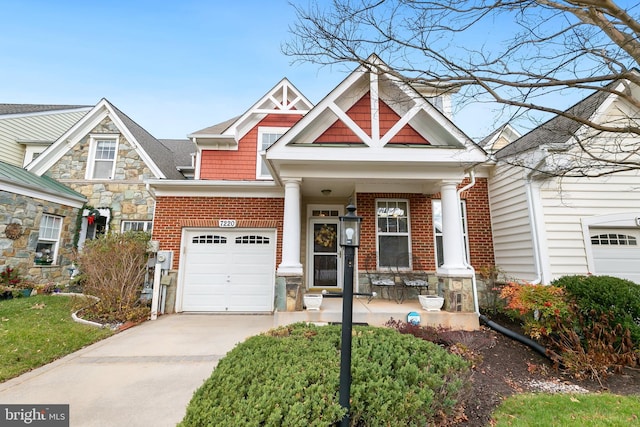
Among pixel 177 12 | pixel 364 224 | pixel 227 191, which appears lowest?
pixel 364 224

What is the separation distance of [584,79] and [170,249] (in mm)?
8649

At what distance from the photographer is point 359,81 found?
6137 mm

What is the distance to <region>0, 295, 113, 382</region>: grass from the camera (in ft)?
13.5

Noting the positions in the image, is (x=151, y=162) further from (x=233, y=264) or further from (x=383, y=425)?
(x=383, y=425)

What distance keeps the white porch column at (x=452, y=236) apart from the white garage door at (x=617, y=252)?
3127 mm

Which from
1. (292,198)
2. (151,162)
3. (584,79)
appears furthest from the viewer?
(151,162)

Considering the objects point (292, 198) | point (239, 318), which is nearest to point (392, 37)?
point (292, 198)

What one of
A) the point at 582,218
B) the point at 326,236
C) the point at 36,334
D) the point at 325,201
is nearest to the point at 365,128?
the point at 325,201

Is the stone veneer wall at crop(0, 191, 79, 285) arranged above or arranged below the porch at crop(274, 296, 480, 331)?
above

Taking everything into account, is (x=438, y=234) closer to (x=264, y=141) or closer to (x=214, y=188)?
(x=214, y=188)

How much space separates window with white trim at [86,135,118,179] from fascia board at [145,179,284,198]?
4187 mm

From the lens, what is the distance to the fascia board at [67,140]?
32.9ft

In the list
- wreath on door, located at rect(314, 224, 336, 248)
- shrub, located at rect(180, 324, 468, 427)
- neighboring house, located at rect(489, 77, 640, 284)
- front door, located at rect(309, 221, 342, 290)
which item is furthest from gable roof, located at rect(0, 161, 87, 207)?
Answer: neighboring house, located at rect(489, 77, 640, 284)

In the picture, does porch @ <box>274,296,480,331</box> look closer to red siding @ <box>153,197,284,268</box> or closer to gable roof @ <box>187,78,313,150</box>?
red siding @ <box>153,197,284,268</box>
